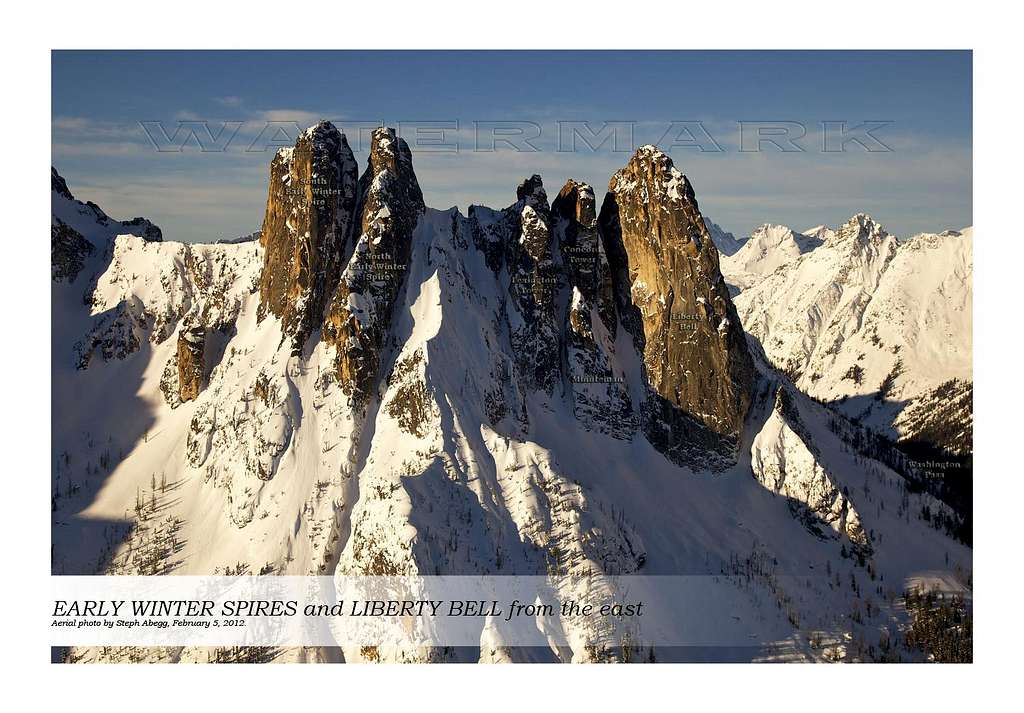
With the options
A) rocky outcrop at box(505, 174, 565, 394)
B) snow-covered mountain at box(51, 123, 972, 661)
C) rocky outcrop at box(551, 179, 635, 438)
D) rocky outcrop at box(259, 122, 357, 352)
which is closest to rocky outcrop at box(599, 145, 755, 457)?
snow-covered mountain at box(51, 123, 972, 661)

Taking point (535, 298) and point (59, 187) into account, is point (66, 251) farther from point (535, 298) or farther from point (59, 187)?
point (535, 298)

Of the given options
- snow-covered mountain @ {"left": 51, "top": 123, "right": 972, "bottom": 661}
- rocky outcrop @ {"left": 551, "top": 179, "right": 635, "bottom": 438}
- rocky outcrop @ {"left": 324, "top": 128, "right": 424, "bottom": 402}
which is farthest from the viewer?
rocky outcrop @ {"left": 551, "top": 179, "right": 635, "bottom": 438}

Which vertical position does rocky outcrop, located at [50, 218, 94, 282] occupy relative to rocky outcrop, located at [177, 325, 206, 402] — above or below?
above

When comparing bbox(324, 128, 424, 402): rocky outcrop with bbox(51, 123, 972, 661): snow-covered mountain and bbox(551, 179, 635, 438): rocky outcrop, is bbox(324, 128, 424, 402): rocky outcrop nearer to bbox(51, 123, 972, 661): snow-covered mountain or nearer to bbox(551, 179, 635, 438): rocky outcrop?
bbox(51, 123, 972, 661): snow-covered mountain

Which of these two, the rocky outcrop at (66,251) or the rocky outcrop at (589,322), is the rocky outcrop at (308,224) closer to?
the rocky outcrop at (589,322)

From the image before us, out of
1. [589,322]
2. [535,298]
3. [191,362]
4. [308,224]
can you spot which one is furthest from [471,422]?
[191,362]

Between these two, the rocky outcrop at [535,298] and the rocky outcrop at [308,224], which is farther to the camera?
the rocky outcrop at [535,298]

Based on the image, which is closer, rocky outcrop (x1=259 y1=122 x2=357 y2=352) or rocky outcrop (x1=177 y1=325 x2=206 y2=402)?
rocky outcrop (x1=259 y1=122 x2=357 y2=352)

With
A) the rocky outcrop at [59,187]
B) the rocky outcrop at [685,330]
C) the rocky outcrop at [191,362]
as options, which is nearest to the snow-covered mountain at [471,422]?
the rocky outcrop at [685,330]
